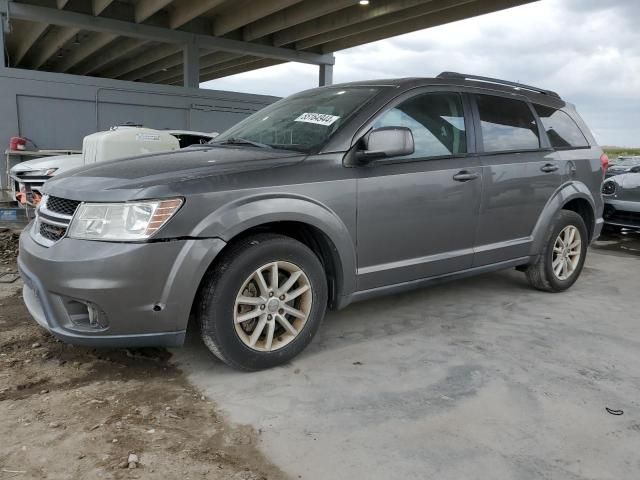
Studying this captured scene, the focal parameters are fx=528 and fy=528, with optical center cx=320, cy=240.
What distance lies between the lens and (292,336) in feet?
10.1

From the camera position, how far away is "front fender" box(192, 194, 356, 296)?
271 centimetres

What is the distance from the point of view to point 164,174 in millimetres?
2756

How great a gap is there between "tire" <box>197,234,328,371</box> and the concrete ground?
164mm

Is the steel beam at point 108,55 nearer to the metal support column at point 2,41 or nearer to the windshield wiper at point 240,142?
the metal support column at point 2,41

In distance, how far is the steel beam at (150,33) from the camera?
13836 mm

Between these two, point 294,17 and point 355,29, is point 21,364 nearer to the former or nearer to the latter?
point 294,17

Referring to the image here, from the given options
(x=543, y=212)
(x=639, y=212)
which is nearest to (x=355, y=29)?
(x=639, y=212)

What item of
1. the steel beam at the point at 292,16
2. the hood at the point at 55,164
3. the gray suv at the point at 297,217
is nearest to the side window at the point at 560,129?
the gray suv at the point at 297,217

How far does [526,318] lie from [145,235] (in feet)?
9.54

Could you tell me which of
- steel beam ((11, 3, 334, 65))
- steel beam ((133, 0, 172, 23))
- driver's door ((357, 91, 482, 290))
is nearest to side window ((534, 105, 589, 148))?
driver's door ((357, 91, 482, 290))

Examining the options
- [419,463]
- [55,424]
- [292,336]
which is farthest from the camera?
[292,336]

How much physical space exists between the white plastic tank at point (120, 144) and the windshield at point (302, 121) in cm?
264

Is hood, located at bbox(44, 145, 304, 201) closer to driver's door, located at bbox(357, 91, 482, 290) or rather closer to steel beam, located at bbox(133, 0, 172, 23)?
driver's door, located at bbox(357, 91, 482, 290)

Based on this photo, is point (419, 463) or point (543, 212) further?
point (543, 212)
